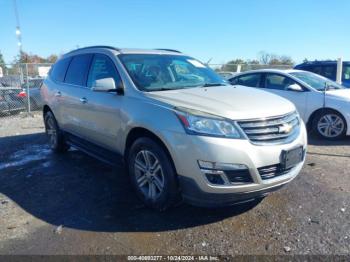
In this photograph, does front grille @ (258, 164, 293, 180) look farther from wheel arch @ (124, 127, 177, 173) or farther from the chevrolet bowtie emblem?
wheel arch @ (124, 127, 177, 173)

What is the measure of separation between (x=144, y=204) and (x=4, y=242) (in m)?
1.51

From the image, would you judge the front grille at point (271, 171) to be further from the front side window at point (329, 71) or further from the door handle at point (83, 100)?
the front side window at point (329, 71)

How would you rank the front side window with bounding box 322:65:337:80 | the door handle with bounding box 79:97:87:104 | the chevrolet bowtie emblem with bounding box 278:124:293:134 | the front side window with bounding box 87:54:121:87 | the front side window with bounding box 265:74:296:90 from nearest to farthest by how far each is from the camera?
the chevrolet bowtie emblem with bounding box 278:124:293:134, the front side window with bounding box 87:54:121:87, the door handle with bounding box 79:97:87:104, the front side window with bounding box 265:74:296:90, the front side window with bounding box 322:65:337:80

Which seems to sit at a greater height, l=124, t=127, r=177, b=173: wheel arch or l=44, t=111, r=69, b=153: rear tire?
l=124, t=127, r=177, b=173: wheel arch

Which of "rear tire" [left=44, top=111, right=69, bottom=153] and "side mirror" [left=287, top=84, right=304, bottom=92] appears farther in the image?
"side mirror" [left=287, top=84, right=304, bottom=92]

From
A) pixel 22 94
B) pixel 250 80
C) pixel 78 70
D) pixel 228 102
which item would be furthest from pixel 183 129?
pixel 22 94

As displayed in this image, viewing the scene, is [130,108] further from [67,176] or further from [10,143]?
[10,143]

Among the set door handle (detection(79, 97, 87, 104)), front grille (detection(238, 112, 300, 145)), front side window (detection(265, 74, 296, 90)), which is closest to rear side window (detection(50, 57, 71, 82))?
door handle (detection(79, 97, 87, 104))

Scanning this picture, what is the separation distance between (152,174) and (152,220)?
0.50 meters

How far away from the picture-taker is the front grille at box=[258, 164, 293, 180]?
337cm

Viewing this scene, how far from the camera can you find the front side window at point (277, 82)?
813 cm

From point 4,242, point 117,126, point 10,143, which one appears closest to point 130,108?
point 117,126

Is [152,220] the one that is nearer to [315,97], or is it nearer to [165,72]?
[165,72]

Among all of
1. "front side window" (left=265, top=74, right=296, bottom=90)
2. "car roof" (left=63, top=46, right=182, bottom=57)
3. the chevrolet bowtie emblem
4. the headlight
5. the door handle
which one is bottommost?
the chevrolet bowtie emblem
